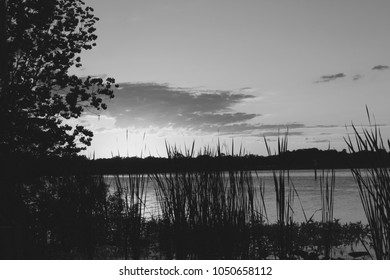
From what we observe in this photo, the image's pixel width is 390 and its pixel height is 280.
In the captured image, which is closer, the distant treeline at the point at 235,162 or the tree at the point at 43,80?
the distant treeline at the point at 235,162

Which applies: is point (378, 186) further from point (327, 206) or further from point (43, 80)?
point (43, 80)

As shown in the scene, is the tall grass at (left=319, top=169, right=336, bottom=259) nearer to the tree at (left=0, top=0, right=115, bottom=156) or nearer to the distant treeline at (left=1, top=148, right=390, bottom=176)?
the distant treeline at (left=1, top=148, right=390, bottom=176)

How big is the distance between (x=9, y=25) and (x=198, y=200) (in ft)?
18.4

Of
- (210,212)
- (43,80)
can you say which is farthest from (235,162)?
(43,80)

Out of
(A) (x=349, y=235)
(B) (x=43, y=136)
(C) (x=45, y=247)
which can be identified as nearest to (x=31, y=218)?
(C) (x=45, y=247)

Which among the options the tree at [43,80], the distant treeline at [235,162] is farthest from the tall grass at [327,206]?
the tree at [43,80]

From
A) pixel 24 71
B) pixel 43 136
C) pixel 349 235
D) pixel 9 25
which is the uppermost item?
pixel 9 25

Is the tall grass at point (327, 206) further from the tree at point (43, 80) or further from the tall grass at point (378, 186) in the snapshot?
the tree at point (43, 80)

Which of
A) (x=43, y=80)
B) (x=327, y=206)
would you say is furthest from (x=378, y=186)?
(x=43, y=80)

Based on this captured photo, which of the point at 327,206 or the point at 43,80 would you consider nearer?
the point at 327,206

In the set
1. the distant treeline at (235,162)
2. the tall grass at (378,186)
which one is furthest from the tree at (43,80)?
the tall grass at (378,186)

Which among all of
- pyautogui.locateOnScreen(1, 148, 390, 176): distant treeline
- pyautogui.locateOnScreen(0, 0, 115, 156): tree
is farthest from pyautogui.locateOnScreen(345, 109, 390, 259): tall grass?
pyautogui.locateOnScreen(0, 0, 115, 156): tree

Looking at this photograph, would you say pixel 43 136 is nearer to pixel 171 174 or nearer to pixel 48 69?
pixel 48 69

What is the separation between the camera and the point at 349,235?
8.78 meters
